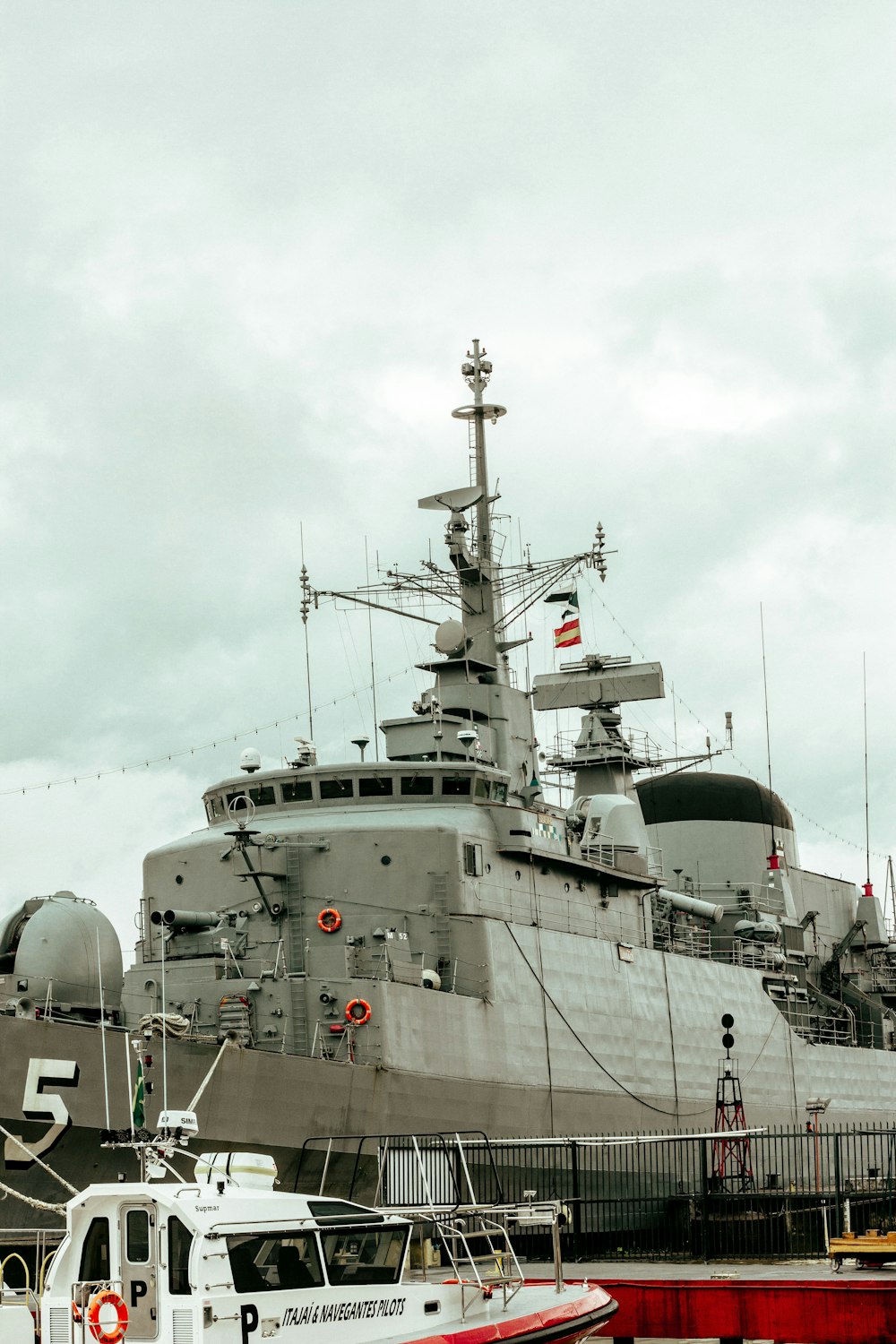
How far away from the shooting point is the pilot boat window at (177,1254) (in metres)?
8.93

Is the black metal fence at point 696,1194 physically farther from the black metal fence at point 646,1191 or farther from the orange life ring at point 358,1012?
the orange life ring at point 358,1012

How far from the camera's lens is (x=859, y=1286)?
11.4m

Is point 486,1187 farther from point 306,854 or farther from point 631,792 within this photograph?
point 631,792

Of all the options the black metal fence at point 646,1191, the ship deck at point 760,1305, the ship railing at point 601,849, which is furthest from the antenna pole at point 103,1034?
the ship railing at point 601,849

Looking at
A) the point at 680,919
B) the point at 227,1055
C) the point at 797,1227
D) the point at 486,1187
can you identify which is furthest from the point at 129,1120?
the point at 680,919

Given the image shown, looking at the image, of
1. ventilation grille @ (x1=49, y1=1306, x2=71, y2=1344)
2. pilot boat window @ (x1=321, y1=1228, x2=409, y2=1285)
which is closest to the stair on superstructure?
pilot boat window @ (x1=321, y1=1228, x2=409, y2=1285)

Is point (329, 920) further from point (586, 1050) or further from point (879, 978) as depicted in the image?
point (879, 978)

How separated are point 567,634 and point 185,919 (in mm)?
10126

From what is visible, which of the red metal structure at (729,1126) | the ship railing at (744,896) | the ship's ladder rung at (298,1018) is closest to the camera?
the ship's ladder rung at (298,1018)

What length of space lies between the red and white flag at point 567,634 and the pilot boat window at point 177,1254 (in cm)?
1848

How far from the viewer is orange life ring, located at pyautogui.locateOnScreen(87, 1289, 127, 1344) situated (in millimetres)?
8914

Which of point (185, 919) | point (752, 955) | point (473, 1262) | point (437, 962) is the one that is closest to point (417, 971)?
point (437, 962)

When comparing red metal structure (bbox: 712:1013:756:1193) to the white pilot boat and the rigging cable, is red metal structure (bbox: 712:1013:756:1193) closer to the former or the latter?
→ the rigging cable

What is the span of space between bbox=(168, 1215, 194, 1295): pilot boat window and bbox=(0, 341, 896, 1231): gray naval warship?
15.8 feet
